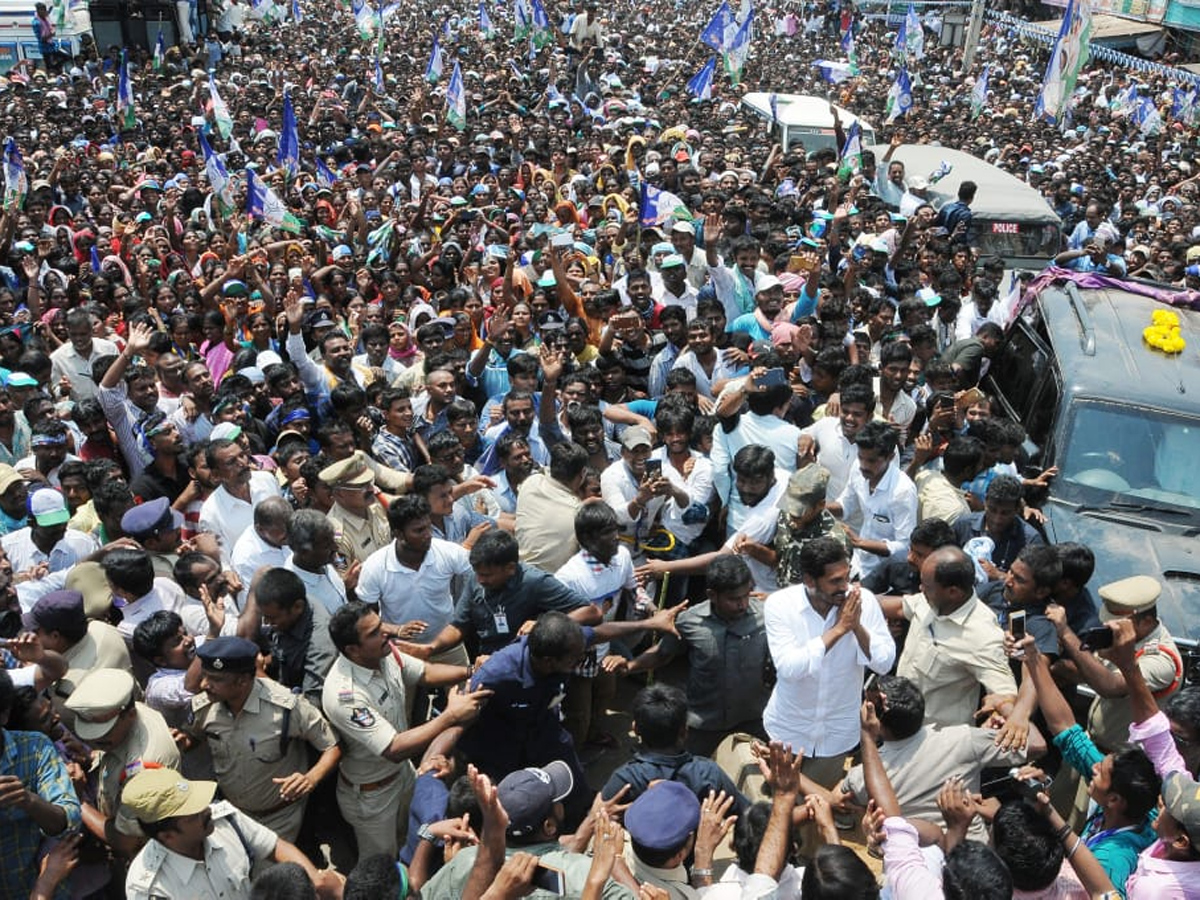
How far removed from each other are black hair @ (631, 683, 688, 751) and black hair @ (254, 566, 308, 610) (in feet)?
4.99

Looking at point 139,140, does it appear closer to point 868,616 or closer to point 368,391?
point 368,391

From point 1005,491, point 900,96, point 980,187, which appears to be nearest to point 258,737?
point 1005,491

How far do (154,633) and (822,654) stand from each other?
265cm

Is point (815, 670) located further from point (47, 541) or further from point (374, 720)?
point (47, 541)

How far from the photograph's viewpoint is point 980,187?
13.0 m

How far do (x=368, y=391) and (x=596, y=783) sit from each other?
306 centimetres

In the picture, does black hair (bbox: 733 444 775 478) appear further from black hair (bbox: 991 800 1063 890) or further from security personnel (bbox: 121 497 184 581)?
security personnel (bbox: 121 497 184 581)

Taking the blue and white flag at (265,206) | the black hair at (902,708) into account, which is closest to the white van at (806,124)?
the blue and white flag at (265,206)

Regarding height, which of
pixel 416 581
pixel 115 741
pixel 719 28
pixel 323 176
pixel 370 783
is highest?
pixel 719 28

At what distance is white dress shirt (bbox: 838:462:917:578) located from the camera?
527 cm

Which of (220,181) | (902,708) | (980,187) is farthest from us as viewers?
(980,187)

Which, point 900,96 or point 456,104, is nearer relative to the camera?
point 456,104

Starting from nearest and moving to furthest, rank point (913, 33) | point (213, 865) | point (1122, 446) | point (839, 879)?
point (839, 879) < point (213, 865) < point (1122, 446) < point (913, 33)

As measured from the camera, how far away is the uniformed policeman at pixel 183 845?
3104 millimetres
